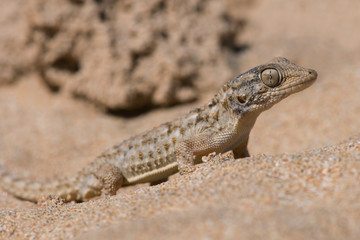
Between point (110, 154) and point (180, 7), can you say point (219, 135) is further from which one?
point (180, 7)

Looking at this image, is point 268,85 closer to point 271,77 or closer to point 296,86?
point 271,77

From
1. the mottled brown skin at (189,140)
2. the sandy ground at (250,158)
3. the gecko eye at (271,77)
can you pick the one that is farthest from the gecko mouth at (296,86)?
the sandy ground at (250,158)

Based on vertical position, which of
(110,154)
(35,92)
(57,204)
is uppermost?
(35,92)

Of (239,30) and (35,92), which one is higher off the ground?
(239,30)

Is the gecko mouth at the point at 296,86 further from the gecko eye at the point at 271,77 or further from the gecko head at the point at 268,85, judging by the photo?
the gecko eye at the point at 271,77

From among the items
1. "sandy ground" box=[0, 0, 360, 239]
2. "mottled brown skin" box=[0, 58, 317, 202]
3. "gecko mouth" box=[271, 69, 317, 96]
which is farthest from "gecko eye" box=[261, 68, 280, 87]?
"sandy ground" box=[0, 0, 360, 239]

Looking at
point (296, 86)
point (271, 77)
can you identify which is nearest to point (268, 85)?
point (271, 77)

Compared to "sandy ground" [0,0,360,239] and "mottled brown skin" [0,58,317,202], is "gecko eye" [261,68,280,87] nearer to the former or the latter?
"mottled brown skin" [0,58,317,202]

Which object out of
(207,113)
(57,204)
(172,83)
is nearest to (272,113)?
(172,83)
